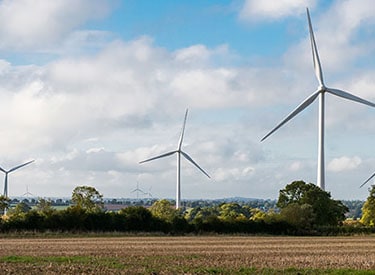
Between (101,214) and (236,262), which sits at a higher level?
(101,214)

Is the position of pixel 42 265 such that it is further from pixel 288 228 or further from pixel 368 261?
pixel 288 228

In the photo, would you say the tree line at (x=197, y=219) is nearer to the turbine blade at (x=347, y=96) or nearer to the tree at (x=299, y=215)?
the tree at (x=299, y=215)

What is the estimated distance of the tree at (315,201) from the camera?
128000mm

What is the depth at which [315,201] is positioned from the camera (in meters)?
128

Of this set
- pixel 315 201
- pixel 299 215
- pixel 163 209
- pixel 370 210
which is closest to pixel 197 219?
pixel 299 215

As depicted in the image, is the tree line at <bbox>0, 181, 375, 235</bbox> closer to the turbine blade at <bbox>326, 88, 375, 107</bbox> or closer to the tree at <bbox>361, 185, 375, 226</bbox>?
the tree at <bbox>361, 185, 375, 226</bbox>

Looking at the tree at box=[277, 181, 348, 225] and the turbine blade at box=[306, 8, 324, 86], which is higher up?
the turbine blade at box=[306, 8, 324, 86]

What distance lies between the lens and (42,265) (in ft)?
127

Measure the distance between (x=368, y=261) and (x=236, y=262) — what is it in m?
8.39

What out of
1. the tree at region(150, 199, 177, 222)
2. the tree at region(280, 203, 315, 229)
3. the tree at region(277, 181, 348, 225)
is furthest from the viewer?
the tree at region(150, 199, 177, 222)

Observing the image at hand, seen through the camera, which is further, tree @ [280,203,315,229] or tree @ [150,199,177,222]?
tree @ [150,199,177,222]

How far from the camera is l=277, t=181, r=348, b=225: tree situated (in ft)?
420

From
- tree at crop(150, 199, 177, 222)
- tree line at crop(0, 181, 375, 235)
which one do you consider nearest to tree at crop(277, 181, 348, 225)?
tree line at crop(0, 181, 375, 235)

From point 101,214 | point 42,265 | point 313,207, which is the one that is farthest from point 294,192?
point 42,265
